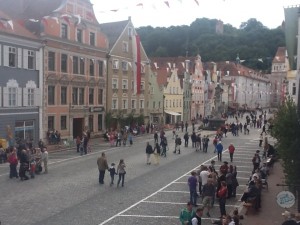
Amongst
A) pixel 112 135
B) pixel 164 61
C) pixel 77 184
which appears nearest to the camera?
pixel 77 184

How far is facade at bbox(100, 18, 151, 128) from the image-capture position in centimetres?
5341

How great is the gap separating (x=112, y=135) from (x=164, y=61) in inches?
1801

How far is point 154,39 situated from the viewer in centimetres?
11350

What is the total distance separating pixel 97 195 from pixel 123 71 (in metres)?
37.4

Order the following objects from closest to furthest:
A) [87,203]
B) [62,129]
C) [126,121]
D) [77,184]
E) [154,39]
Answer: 1. [87,203]
2. [77,184]
3. [62,129]
4. [126,121]
5. [154,39]

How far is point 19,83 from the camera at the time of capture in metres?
37.2

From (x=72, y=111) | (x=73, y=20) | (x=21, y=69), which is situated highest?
(x=73, y=20)

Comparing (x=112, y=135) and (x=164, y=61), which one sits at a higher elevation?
(x=164, y=61)

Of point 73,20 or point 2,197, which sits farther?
point 73,20

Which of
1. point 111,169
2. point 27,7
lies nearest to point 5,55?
point 27,7

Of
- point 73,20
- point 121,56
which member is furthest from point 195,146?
point 121,56

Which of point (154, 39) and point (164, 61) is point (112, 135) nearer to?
point (164, 61)

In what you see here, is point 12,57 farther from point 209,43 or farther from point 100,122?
point 209,43

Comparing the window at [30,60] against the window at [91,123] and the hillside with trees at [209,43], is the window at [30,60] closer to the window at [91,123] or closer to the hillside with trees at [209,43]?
the window at [91,123]
